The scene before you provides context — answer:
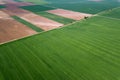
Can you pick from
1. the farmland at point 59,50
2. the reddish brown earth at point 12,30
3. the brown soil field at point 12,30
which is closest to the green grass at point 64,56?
the farmland at point 59,50

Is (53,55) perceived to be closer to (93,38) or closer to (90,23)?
(93,38)

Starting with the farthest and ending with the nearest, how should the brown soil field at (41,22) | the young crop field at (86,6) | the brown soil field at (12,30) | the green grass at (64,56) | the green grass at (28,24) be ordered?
the young crop field at (86,6), the brown soil field at (41,22), the green grass at (28,24), the brown soil field at (12,30), the green grass at (64,56)

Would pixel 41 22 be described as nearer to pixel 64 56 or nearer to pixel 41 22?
pixel 41 22

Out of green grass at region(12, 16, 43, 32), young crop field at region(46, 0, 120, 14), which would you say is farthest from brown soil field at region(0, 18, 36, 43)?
young crop field at region(46, 0, 120, 14)

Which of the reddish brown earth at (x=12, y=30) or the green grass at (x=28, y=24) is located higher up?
the green grass at (x=28, y=24)

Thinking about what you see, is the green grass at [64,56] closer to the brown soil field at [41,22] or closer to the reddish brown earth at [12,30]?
the reddish brown earth at [12,30]

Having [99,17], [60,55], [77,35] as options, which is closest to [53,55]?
[60,55]

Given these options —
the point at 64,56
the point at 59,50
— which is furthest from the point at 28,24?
the point at 64,56

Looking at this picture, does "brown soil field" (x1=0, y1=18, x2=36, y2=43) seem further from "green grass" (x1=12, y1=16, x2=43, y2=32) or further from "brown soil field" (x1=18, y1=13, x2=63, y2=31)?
"brown soil field" (x1=18, y1=13, x2=63, y2=31)
